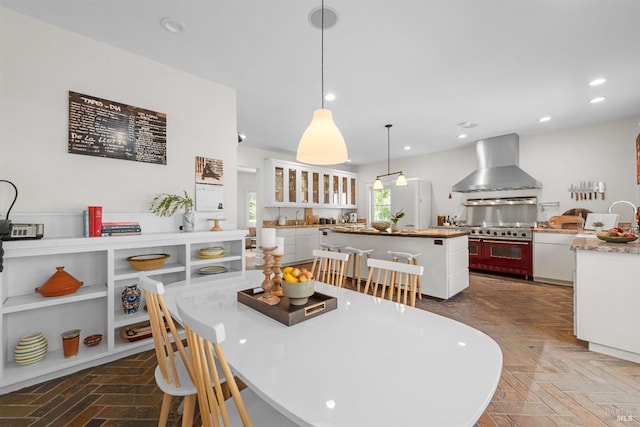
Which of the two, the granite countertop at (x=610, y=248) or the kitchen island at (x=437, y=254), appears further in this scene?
the kitchen island at (x=437, y=254)

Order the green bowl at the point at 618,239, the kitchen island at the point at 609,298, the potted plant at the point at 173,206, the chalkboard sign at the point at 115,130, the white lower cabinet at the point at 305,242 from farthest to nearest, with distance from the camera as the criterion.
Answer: the white lower cabinet at the point at 305,242 → the potted plant at the point at 173,206 → the green bowl at the point at 618,239 → the chalkboard sign at the point at 115,130 → the kitchen island at the point at 609,298

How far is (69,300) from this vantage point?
1.91 m

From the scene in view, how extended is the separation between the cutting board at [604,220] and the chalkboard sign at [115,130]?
18.8ft

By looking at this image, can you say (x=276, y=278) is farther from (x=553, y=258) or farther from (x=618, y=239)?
(x=553, y=258)

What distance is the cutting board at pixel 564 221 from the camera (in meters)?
4.29

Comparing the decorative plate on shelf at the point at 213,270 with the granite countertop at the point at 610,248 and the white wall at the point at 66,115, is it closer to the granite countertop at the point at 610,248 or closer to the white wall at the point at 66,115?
the white wall at the point at 66,115

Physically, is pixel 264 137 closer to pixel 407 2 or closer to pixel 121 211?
pixel 121 211

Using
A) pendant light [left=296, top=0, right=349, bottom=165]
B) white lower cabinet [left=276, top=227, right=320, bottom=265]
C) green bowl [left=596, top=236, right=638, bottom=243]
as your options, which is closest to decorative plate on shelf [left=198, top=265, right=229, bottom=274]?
pendant light [left=296, top=0, right=349, bottom=165]

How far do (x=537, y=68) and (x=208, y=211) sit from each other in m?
3.72

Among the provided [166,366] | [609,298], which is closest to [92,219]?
[166,366]

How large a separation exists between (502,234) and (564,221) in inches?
35.4

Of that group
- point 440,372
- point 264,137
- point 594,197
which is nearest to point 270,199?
point 264,137

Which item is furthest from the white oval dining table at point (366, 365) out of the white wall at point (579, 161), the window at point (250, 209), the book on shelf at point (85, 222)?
the window at point (250, 209)

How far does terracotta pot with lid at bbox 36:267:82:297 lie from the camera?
187 cm
